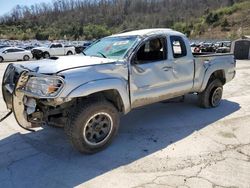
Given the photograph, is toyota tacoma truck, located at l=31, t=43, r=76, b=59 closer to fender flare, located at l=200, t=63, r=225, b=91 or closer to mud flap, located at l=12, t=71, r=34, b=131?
fender flare, located at l=200, t=63, r=225, b=91

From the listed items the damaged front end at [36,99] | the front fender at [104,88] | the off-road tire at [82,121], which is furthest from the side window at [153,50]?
the damaged front end at [36,99]

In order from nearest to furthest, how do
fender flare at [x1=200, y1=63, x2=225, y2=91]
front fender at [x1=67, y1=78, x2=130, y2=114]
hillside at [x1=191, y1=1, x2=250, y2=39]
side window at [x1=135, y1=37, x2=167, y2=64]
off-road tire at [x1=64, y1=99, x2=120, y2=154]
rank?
1. front fender at [x1=67, y1=78, x2=130, y2=114]
2. off-road tire at [x1=64, y1=99, x2=120, y2=154]
3. side window at [x1=135, y1=37, x2=167, y2=64]
4. fender flare at [x1=200, y1=63, x2=225, y2=91]
5. hillside at [x1=191, y1=1, x2=250, y2=39]

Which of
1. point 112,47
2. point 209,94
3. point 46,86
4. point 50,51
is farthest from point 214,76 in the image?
point 50,51

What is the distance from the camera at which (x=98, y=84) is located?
4535 millimetres

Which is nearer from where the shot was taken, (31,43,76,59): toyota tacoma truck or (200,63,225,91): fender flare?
(200,63,225,91): fender flare

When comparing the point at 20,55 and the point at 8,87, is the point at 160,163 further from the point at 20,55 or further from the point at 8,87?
the point at 20,55

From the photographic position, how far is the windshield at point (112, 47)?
531cm

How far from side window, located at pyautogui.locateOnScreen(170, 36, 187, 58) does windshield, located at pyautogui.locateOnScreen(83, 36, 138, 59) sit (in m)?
0.94

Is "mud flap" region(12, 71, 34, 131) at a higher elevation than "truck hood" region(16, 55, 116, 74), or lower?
lower

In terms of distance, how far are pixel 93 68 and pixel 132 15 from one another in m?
133

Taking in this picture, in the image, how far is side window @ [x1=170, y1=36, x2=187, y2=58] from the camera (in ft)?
20.0

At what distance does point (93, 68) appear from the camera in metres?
4.59

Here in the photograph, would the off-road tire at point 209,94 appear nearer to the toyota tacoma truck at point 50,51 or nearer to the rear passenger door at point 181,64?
the rear passenger door at point 181,64

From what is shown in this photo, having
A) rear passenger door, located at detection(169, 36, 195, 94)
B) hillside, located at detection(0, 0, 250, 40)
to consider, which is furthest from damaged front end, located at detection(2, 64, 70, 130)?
hillside, located at detection(0, 0, 250, 40)
